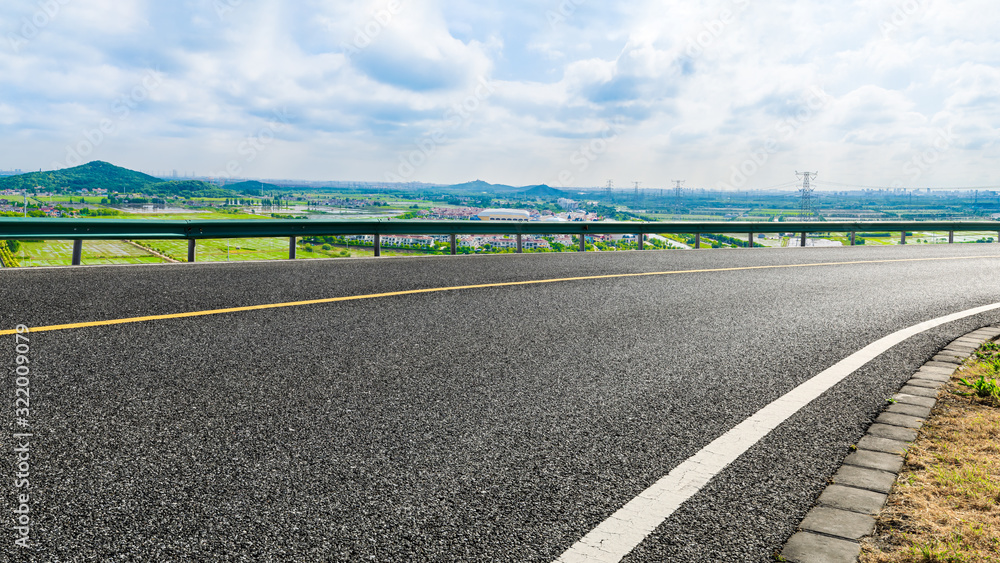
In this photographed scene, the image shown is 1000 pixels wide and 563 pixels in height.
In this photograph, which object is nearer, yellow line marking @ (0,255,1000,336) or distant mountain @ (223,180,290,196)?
yellow line marking @ (0,255,1000,336)

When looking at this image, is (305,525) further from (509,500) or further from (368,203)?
(368,203)

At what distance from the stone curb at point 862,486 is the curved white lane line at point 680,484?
472mm

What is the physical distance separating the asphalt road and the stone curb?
8 centimetres

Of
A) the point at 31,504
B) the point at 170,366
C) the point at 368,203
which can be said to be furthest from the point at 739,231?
the point at 31,504

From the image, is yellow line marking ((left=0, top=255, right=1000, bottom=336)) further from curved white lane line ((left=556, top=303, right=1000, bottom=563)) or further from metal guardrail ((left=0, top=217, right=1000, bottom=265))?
curved white lane line ((left=556, top=303, right=1000, bottom=563))

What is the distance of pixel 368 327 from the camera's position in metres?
6.40

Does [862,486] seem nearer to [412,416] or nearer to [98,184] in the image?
[412,416]

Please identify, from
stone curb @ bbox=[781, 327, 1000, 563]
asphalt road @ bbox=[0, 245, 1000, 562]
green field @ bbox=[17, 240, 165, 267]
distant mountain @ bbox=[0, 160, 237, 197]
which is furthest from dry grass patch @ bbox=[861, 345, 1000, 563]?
distant mountain @ bbox=[0, 160, 237, 197]

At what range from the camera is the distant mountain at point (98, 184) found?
1177cm

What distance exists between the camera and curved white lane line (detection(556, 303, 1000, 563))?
2.61 metres

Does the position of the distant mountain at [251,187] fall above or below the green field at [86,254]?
above

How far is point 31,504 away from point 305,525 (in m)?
1.19

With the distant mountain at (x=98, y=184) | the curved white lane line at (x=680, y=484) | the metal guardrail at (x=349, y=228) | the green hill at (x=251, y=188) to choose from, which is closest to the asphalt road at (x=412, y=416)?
the curved white lane line at (x=680, y=484)

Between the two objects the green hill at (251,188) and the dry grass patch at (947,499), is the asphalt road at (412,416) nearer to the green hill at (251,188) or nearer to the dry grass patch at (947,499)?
the dry grass patch at (947,499)
